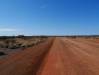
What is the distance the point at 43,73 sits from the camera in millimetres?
9617

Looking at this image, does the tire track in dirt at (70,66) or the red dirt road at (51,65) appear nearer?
the tire track in dirt at (70,66)

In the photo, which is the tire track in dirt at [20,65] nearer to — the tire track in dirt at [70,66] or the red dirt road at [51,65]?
the red dirt road at [51,65]

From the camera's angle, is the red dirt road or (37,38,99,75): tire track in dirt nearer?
(37,38,99,75): tire track in dirt

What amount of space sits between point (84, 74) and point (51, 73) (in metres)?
1.66

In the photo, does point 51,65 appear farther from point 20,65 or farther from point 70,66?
point 20,65

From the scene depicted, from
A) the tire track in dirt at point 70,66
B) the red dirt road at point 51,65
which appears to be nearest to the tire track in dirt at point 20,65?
the red dirt road at point 51,65

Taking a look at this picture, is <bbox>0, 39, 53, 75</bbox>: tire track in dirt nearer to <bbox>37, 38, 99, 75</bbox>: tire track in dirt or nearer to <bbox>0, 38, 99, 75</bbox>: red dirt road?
<bbox>0, 38, 99, 75</bbox>: red dirt road

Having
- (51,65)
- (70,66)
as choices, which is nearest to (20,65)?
(51,65)

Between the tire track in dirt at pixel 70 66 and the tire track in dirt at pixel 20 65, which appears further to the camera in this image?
the tire track in dirt at pixel 20 65

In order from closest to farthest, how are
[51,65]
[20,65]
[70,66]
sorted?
1. [70,66]
2. [51,65]
3. [20,65]

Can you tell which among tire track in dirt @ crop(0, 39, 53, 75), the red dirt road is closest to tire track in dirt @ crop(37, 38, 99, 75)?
the red dirt road

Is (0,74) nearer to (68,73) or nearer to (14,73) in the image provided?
(14,73)

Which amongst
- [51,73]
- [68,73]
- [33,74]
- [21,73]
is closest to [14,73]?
[21,73]

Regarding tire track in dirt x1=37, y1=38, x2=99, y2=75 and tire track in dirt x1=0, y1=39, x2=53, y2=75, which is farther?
tire track in dirt x1=0, y1=39, x2=53, y2=75
